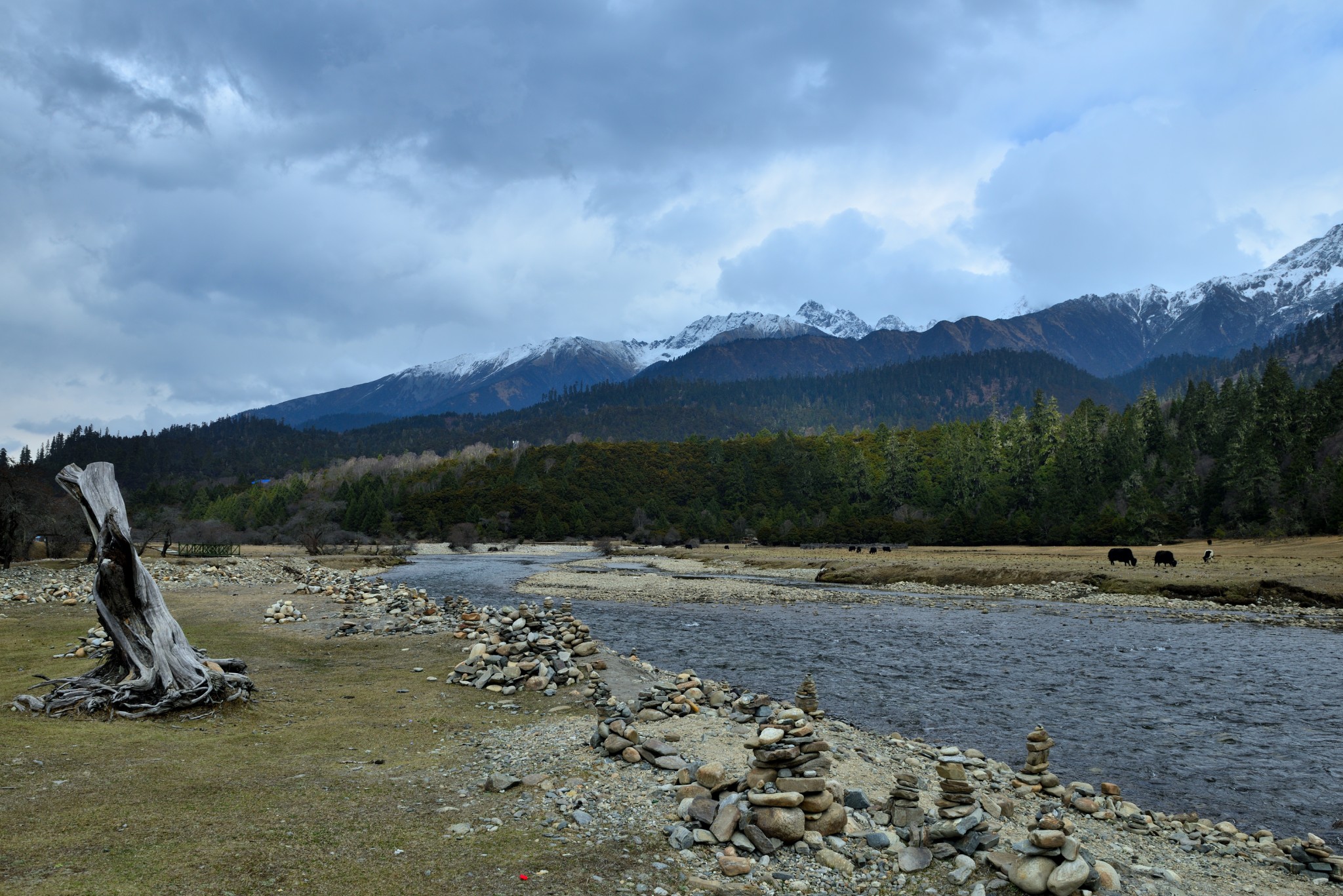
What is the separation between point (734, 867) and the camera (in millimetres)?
7594

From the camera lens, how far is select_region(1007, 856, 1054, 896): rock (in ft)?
23.7

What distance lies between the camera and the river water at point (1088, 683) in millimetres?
12234

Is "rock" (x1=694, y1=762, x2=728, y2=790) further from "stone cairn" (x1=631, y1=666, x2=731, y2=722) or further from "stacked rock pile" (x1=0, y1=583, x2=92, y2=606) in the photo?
"stacked rock pile" (x1=0, y1=583, x2=92, y2=606)

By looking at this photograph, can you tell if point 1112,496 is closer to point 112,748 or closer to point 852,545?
point 852,545

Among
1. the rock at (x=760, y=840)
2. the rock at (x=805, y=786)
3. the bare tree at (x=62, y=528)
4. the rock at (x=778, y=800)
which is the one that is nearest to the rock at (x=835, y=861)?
the rock at (x=760, y=840)

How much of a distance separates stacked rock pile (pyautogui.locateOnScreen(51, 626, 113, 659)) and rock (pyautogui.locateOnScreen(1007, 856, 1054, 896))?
19029 mm

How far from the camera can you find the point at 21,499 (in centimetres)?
4591

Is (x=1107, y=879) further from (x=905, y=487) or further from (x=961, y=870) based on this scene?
(x=905, y=487)

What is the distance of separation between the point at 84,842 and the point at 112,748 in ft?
13.8

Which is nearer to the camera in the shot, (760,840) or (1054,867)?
(1054,867)

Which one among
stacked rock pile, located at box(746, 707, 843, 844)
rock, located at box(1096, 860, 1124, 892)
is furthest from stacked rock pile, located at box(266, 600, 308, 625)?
rock, located at box(1096, 860, 1124, 892)

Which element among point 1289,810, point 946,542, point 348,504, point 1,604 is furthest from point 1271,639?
point 348,504

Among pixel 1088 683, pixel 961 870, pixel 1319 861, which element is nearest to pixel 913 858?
pixel 961 870

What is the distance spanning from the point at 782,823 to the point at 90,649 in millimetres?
18637
